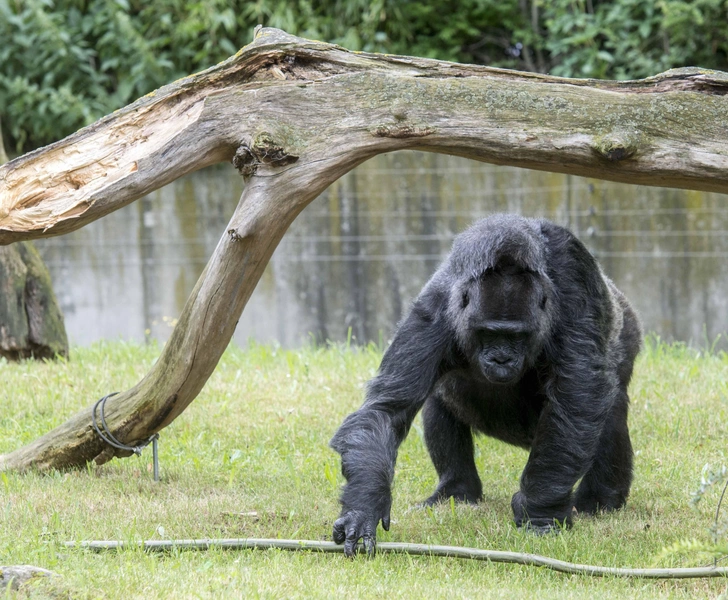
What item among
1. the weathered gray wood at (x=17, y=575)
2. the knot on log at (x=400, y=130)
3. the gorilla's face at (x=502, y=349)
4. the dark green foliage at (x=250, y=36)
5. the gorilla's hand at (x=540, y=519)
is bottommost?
the gorilla's hand at (x=540, y=519)

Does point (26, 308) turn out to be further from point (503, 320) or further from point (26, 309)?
point (503, 320)

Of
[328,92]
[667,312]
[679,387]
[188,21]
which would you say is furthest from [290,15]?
[328,92]

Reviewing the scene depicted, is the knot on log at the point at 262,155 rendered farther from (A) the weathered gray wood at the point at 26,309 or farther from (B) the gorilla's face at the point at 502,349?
(A) the weathered gray wood at the point at 26,309

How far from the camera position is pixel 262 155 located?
405cm

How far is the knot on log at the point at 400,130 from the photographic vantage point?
4.04 m

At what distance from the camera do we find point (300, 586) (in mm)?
3555

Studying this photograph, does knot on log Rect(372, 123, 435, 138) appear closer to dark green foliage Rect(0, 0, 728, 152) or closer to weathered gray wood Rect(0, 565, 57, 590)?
weathered gray wood Rect(0, 565, 57, 590)

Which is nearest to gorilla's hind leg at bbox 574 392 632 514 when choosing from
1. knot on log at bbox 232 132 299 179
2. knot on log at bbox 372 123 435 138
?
knot on log at bbox 372 123 435 138

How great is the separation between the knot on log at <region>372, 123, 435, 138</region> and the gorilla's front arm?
3.00ft

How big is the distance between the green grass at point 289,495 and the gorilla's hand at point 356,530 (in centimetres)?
8

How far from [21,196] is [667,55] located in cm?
898

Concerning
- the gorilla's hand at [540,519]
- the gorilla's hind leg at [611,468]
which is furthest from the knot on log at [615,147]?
the gorilla's hand at [540,519]

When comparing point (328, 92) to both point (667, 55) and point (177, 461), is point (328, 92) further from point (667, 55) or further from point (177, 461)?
point (667, 55)

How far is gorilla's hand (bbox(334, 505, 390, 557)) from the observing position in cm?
396
